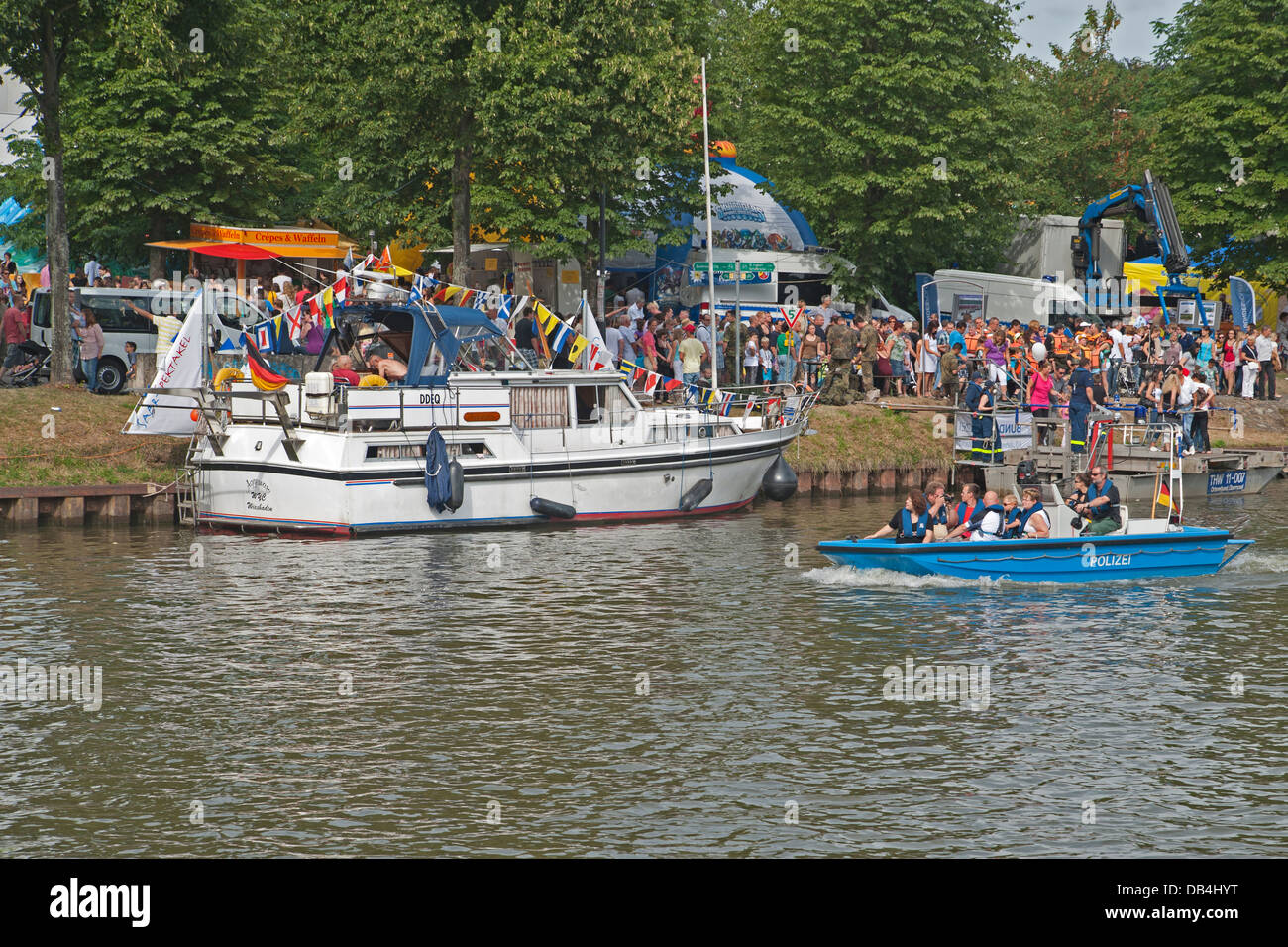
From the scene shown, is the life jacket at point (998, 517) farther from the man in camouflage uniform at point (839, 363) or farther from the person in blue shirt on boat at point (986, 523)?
the man in camouflage uniform at point (839, 363)

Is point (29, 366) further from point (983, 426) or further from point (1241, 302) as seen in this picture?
point (1241, 302)

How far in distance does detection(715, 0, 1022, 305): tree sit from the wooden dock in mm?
23970

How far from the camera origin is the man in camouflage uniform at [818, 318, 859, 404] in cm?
3544

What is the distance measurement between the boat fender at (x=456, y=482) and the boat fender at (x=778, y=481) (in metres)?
7.27

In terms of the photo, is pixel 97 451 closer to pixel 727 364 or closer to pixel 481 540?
pixel 481 540

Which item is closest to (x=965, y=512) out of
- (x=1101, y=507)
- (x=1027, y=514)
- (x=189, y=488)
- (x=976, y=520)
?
(x=976, y=520)

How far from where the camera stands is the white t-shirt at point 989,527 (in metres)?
21.9

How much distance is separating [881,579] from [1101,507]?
3.52 m

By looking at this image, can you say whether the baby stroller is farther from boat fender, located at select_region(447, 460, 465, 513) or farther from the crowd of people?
the crowd of people

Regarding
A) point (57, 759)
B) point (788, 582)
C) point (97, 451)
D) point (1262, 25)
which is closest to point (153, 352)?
point (97, 451)

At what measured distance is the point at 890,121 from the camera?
4584cm

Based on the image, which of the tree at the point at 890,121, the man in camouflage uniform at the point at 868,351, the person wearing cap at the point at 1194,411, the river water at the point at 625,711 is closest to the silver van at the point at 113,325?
the river water at the point at 625,711

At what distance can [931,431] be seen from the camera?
117 feet
